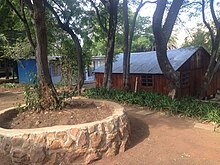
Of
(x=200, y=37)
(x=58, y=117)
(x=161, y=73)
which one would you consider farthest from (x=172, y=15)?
(x=200, y=37)

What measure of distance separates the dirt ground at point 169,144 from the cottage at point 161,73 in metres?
9.09

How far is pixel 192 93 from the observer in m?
17.9

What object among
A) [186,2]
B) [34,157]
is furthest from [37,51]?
[186,2]

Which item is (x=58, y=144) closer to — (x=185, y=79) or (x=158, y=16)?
(x=158, y=16)

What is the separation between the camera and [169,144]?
5.07m

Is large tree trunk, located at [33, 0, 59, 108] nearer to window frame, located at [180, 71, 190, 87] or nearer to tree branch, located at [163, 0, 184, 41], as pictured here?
tree branch, located at [163, 0, 184, 41]

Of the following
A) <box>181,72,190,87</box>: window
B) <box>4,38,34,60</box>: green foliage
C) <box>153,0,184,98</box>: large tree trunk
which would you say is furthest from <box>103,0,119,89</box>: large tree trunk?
<box>4,38,34,60</box>: green foliage

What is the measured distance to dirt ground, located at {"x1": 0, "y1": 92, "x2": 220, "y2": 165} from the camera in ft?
14.4

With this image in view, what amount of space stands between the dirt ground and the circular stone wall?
28 centimetres

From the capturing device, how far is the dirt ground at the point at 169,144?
Answer: 14.4 ft

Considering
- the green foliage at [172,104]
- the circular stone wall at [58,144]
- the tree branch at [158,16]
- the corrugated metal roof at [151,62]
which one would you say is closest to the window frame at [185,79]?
the corrugated metal roof at [151,62]

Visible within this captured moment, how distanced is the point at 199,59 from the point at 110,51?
9663mm

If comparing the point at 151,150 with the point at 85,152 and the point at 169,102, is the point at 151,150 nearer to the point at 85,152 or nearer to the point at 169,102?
the point at 85,152

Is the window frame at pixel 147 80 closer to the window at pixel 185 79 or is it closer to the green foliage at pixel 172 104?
the window at pixel 185 79
